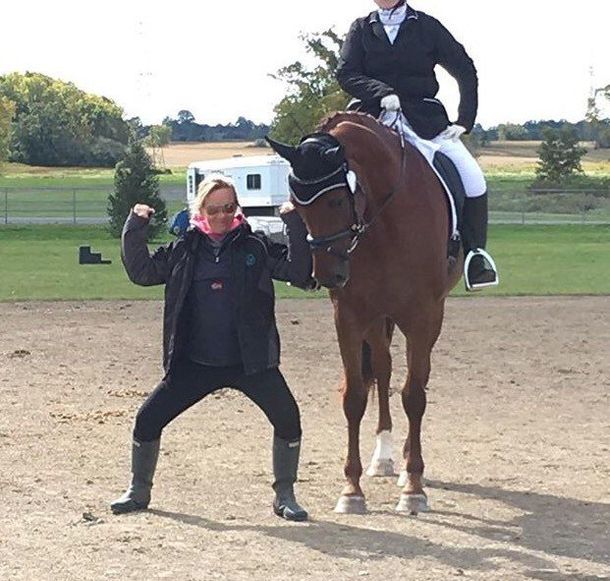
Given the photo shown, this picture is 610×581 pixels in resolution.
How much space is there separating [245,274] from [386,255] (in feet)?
2.68

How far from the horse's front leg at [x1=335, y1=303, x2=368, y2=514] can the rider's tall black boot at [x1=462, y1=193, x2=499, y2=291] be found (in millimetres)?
1015

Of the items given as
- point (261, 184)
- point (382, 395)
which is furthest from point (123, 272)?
point (382, 395)

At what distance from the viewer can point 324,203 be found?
20.9ft

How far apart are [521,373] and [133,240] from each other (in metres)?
5.92

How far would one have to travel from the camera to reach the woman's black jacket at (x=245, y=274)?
662cm

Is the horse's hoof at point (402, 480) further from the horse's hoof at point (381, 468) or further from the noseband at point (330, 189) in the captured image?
the noseband at point (330, 189)

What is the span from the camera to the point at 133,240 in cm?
685

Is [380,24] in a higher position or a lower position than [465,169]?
higher

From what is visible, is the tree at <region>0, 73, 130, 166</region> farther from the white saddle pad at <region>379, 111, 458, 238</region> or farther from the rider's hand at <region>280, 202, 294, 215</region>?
the rider's hand at <region>280, 202, 294, 215</region>

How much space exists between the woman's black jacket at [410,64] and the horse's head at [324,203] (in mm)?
1373

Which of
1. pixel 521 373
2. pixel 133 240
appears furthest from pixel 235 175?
pixel 133 240

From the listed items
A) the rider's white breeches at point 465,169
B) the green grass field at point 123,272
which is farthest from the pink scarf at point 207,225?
the green grass field at point 123,272

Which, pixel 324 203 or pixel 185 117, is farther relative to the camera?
pixel 185 117

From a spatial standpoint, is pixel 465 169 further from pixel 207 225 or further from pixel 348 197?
pixel 207 225
